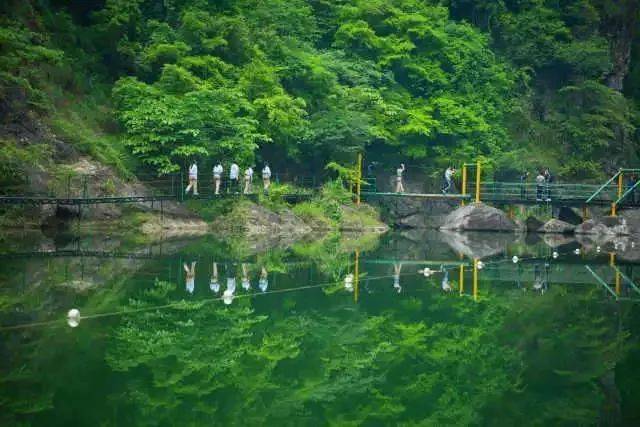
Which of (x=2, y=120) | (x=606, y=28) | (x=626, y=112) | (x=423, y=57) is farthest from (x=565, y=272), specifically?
(x=606, y=28)

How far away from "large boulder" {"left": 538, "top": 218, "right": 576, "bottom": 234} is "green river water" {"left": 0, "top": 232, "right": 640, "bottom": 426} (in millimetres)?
18208

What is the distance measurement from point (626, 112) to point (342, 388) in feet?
142

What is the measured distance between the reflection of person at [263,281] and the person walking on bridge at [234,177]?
1418 centimetres

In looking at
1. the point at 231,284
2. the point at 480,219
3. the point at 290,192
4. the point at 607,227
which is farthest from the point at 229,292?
the point at 607,227

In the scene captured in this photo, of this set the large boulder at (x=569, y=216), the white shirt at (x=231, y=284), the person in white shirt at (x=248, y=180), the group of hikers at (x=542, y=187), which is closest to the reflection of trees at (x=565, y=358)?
the white shirt at (x=231, y=284)

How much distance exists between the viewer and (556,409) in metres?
8.75

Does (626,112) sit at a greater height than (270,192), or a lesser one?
greater

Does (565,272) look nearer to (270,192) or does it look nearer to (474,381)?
(474,381)

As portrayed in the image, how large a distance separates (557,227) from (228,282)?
25.9 metres

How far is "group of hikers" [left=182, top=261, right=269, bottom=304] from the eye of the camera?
15.2 meters

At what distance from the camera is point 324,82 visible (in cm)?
3975

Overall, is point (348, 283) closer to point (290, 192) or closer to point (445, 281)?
point (445, 281)

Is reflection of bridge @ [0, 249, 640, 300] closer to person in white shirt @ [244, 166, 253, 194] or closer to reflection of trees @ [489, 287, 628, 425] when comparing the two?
reflection of trees @ [489, 287, 628, 425]

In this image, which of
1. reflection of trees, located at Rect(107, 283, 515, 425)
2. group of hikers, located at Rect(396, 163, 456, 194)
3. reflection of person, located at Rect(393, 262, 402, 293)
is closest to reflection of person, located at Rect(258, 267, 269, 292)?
reflection of trees, located at Rect(107, 283, 515, 425)
